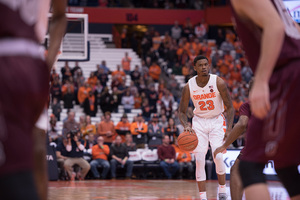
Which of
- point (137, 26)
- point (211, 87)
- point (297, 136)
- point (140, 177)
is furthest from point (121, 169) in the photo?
point (137, 26)

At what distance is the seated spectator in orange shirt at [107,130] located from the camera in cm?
1611

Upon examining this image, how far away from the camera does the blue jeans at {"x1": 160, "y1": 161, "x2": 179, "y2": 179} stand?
1540 centimetres

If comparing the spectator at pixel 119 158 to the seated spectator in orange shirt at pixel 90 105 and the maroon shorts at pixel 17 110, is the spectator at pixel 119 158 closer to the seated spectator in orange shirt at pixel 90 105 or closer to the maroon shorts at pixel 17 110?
the seated spectator in orange shirt at pixel 90 105

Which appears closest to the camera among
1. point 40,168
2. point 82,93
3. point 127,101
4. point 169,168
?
point 40,168

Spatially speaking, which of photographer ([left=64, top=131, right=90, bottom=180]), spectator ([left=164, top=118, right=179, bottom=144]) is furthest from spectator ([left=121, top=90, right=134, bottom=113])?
photographer ([left=64, top=131, right=90, bottom=180])

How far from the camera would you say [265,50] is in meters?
2.56

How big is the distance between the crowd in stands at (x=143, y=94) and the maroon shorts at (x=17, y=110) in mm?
12853

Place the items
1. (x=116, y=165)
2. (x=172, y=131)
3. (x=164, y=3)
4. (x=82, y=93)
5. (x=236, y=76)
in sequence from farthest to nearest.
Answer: (x=164, y=3) → (x=236, y=76) → (x=82, y=93) → (x=172, y=131) → (x=116, y=165)

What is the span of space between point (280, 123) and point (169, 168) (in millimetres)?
13044

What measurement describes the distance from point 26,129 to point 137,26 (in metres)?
28.4

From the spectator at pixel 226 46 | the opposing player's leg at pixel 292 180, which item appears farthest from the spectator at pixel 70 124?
the opposing player's leg at pixel 292 180

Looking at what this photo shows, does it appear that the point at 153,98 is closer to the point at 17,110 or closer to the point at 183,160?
the point at 183,160

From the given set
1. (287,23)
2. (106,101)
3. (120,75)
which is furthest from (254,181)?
(120,75)

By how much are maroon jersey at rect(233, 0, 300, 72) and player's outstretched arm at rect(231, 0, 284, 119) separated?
13cm
